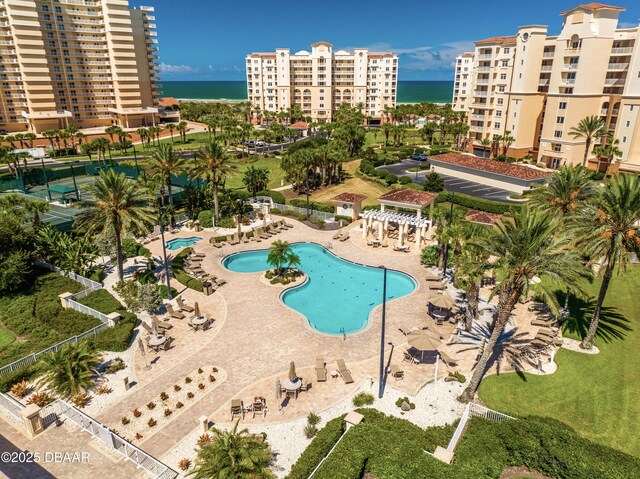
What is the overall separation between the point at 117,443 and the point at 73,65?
13745 cm

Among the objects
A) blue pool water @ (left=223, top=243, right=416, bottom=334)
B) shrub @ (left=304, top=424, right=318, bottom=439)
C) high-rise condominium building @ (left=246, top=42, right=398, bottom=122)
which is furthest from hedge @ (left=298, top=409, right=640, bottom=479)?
high-rise condominium building @ (left=246, top=42, right=398, bottom=122)

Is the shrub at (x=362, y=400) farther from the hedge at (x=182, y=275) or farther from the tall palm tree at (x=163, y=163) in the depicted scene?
the tall palm tree at (x=163, y=163)

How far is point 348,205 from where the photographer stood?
53.4 meters

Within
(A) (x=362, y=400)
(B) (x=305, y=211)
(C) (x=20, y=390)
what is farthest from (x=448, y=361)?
(B) (x=305, y=211)

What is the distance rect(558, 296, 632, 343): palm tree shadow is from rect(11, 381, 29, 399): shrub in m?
→ 33.3

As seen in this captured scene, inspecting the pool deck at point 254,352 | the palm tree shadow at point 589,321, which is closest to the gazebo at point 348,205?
the pool deck at point 254,352

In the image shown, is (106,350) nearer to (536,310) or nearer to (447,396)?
(447,396)

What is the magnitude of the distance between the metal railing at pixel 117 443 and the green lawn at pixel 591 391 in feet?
53.8

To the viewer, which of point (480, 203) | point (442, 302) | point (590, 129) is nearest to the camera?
point (442, 302)

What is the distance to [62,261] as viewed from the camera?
35.5 metres

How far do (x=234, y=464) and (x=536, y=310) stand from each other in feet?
84.3

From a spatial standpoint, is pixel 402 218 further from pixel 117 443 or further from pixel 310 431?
pixel 117 443

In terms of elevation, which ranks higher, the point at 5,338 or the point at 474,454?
the point at 474,454

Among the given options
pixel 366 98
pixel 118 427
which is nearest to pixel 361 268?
pixel 118 427
